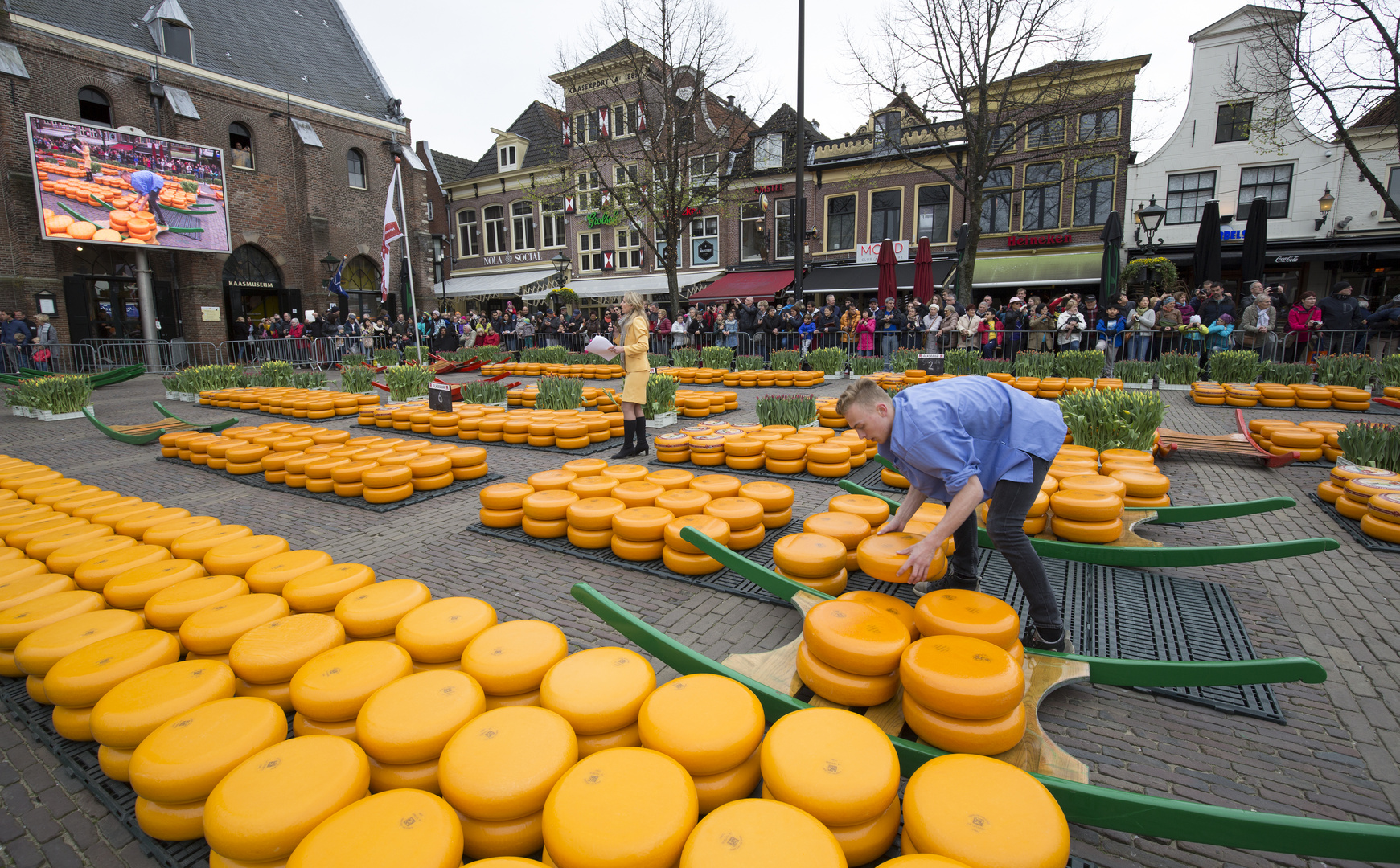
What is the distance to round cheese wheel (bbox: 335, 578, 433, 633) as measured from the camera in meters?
2.88

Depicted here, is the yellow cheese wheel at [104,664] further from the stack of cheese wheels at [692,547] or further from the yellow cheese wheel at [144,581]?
the stack of cheese wheels at [692,547]

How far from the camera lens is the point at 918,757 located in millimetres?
2227

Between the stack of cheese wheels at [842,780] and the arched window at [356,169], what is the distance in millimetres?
36196

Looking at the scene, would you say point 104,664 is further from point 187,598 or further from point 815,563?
point 815,563

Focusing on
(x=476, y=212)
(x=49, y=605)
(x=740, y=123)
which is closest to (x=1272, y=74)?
(x=740, y=123)

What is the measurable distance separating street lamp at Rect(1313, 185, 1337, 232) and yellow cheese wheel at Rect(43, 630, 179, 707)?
3339 cm

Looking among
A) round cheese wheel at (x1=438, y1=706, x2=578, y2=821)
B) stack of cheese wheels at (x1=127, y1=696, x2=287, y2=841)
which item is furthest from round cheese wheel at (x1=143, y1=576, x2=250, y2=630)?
round cheese wheel at (x1=438, y1=706, x2=578, y2=821)

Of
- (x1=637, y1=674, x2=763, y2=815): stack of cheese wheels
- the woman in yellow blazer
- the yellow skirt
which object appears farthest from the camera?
the yellow skirt

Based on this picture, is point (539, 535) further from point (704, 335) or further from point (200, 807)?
point (704, 335)

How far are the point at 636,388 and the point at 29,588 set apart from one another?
5.36 metres

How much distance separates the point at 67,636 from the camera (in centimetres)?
283

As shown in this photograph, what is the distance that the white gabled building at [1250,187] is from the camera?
72.1 feet

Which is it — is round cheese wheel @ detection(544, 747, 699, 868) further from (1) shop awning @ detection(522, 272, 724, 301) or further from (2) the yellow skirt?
(1) shop awning @ detection(522, 272, 724, 301)

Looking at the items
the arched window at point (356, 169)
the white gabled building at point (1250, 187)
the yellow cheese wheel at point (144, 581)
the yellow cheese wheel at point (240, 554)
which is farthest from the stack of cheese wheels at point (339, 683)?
the arched window at point (356, 169)
